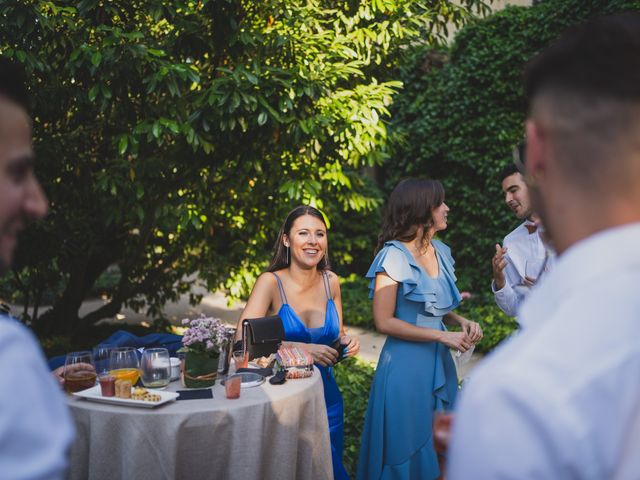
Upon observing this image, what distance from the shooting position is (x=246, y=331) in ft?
10.3

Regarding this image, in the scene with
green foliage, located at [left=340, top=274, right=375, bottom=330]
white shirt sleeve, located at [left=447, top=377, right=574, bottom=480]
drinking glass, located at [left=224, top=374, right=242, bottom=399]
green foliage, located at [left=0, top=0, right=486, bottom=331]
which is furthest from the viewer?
green foliage, located at [left=340, top=274, right=375, bottom=330]

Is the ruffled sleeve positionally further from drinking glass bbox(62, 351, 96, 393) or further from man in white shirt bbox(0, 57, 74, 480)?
man in white shirt bbox(0, 57, 74, 480)

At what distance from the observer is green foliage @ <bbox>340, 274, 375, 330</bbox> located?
954cm

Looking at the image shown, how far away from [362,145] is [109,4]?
7.65 feet

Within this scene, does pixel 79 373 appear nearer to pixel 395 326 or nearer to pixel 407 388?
pixel 395 326

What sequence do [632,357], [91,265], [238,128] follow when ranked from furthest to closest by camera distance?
[91,265], [238,128], [632,357]

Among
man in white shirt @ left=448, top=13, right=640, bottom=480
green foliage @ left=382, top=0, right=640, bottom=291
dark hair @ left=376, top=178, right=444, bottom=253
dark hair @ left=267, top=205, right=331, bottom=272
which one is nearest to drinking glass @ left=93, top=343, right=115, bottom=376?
dark hair @ left=267, top=205, right=331, bottom=272

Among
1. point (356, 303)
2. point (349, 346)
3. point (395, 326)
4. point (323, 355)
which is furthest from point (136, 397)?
point (356, 303)

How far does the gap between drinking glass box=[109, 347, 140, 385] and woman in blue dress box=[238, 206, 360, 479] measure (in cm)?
77

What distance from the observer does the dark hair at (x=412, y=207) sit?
3605 mm

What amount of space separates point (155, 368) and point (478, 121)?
797cm

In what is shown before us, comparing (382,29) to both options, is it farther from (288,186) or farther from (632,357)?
(632,357)

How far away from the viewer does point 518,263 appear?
12.0ft

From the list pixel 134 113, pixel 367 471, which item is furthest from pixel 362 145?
pixel 367 471
